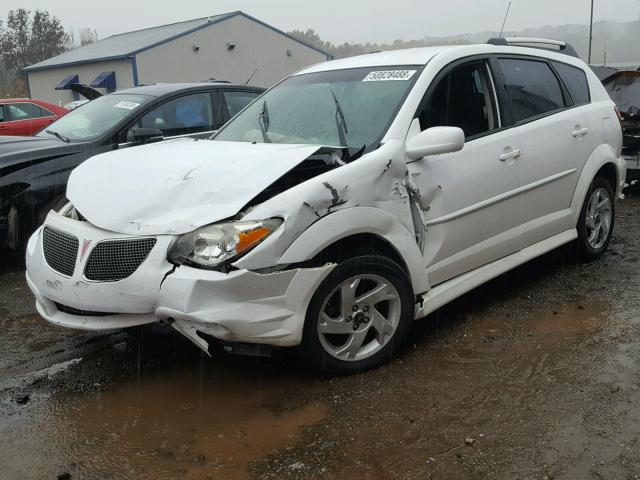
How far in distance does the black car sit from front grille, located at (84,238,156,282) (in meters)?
1.86

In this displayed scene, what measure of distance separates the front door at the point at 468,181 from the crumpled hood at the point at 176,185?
2.58ft

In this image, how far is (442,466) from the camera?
2.62m

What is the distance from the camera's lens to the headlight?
2.91 meters

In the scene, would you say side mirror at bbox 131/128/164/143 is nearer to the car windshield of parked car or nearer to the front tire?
the car windshield of parked car

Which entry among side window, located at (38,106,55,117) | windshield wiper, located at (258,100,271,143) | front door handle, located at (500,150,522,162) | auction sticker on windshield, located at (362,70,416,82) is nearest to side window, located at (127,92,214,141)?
windshield wiper, located at (258,100,271,143)

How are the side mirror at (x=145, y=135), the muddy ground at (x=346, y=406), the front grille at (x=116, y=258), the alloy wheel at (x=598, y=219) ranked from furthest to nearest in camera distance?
the side mirror at (x=145, y=135), the alloy wheel at (x=598, y=219), the front grille at (x=116, y=258), the muddy ground at (x=346, y=406)

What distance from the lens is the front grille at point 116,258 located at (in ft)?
9.84

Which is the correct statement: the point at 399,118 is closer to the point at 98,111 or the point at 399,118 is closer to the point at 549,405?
the point at 549,405

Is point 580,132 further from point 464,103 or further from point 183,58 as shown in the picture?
point 183,58

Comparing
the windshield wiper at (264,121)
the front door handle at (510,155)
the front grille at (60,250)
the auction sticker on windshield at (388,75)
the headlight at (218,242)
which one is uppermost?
the auction sticker on windshield at (388,75)

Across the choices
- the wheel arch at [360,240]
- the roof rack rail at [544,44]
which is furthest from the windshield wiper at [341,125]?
the roof rack rail at [544,44]

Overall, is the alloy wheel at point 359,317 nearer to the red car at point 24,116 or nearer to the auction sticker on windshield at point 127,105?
the auction sticker on windshield at point 127,105

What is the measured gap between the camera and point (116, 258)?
304 cm

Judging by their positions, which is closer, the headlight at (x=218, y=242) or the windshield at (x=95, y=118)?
the headlight at (x=218, y=242)
